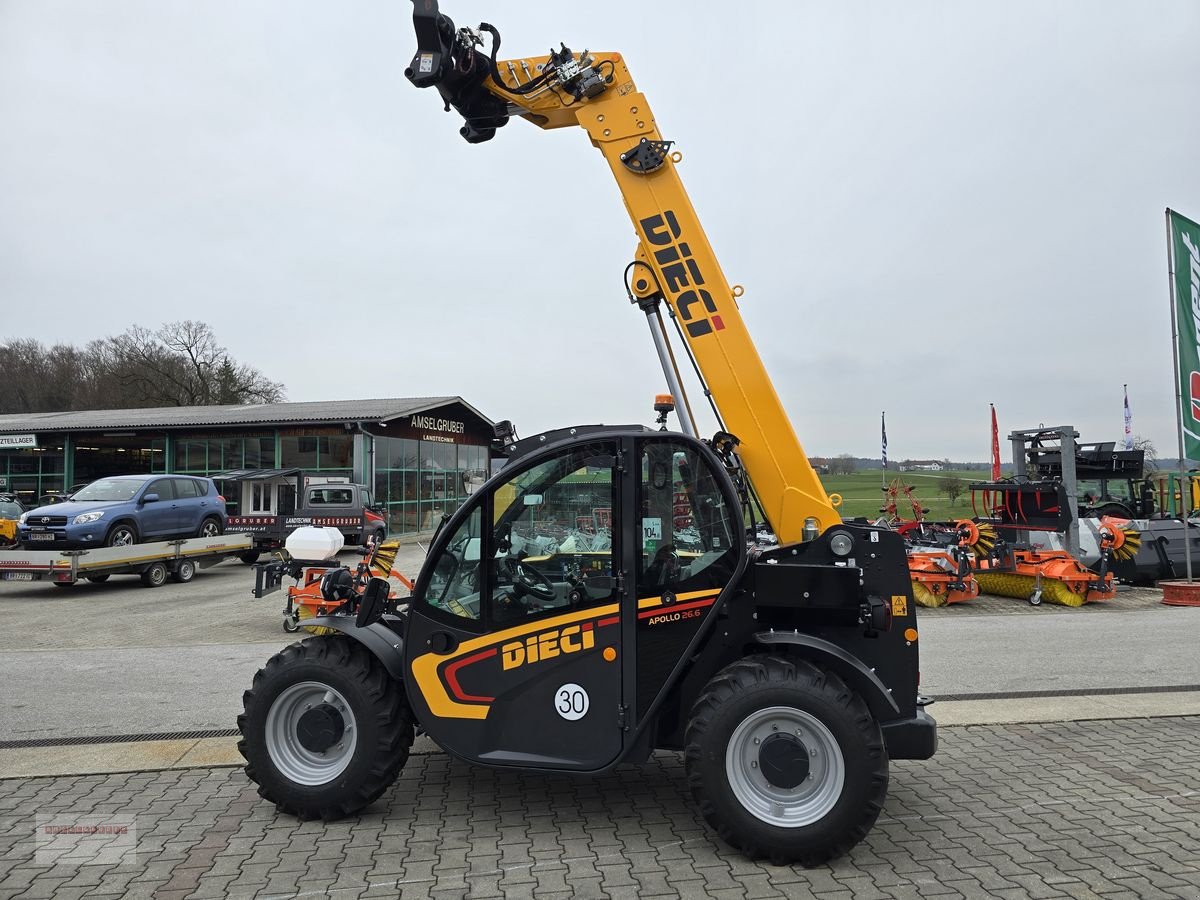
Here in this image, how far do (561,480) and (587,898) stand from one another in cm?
189

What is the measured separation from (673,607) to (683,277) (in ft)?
6.71

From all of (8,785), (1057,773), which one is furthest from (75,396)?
(1057,773)

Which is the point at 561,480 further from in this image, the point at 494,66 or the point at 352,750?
the point at 494,66

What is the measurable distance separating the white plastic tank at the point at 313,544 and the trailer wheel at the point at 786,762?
2.80 m

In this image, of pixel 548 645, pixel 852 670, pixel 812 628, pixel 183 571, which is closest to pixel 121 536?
pixel 183 571

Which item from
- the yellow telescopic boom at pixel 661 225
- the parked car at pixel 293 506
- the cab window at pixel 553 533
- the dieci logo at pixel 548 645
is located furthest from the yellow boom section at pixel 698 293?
the parked car at pixel 293 506

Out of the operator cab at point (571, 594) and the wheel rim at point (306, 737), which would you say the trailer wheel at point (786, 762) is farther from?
the wheel rim at point (306, 737)

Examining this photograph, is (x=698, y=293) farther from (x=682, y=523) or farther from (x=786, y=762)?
Answer: (x=786, y=762)

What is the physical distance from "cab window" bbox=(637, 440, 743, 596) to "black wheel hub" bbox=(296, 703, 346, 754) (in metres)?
1.76

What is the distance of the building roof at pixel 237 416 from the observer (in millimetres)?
27531

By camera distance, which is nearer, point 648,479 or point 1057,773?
point 648,479

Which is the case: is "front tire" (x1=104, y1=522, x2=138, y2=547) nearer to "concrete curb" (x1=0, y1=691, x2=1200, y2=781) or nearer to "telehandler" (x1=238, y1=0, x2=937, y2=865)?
"concrete curb" (x1=0, y1=691, x2=1200, y2=781)

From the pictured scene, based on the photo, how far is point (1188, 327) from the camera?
12.1 m

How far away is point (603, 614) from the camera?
13.2ft
